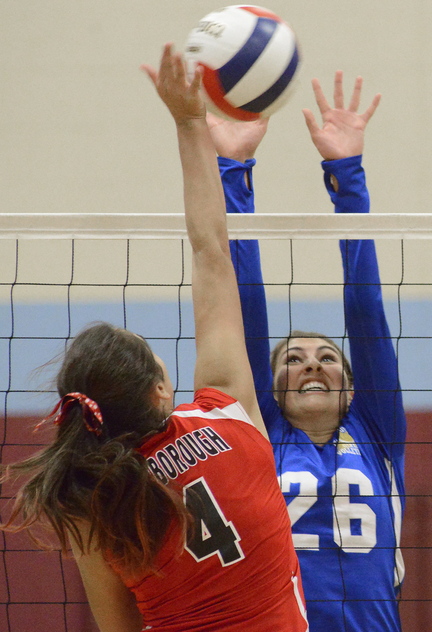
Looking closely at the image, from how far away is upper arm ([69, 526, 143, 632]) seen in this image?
4.02ft

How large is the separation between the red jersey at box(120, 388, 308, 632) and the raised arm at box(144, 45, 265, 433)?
10 centimetres

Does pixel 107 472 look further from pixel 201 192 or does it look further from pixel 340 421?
pixel 340 421

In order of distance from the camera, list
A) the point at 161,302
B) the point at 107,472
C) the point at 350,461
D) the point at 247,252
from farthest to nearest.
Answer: the point at 161,302 < the point at 247,252 < the point at 350,461 < the point at 107,472

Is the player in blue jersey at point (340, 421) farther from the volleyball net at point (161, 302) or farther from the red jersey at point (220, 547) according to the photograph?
the volleyball net at point (161, 302)

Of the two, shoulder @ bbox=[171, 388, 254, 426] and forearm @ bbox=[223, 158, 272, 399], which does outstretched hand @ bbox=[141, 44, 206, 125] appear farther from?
forearm @ bbox=[223, 158, 272, 399]

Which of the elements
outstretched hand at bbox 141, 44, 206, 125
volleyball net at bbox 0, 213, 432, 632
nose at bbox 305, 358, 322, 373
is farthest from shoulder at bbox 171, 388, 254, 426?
volleyball net at bbox 0, 213, 432, 632

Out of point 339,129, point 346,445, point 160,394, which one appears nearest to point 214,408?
point 160,394

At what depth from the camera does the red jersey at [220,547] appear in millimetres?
1177

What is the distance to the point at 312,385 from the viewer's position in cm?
224

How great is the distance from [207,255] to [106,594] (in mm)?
599

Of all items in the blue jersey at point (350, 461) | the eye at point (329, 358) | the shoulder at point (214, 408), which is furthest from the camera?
the eye at point (329, 358)

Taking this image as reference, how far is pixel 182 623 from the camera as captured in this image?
1182 mm

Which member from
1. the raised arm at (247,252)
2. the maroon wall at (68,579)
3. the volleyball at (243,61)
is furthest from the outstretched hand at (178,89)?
the maroon wall at (68,579)

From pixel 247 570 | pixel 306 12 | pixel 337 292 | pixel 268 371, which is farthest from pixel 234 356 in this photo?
pixel 306 12
